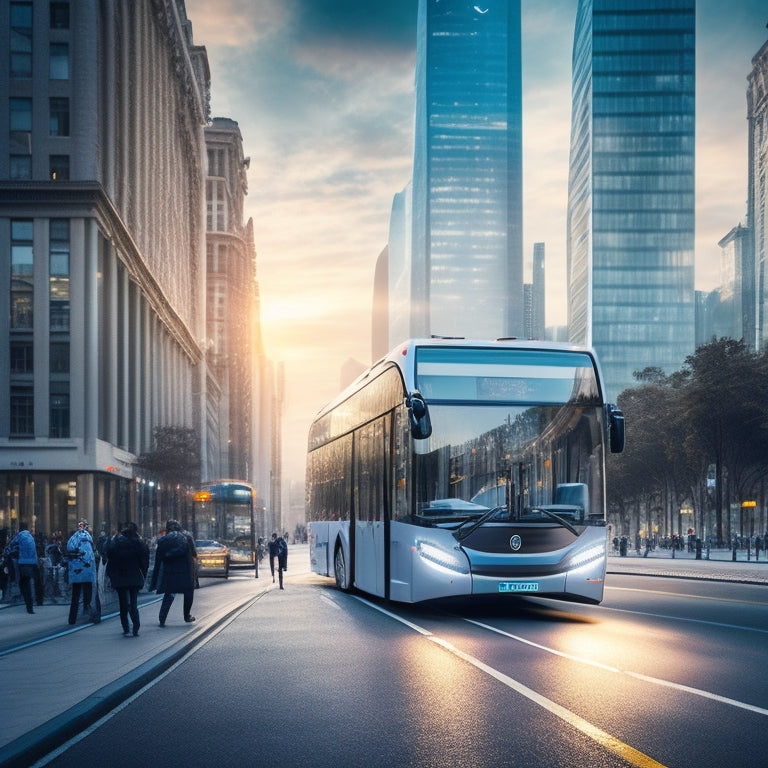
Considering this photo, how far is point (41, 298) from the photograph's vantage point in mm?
49719

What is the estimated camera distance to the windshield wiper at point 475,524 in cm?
1512

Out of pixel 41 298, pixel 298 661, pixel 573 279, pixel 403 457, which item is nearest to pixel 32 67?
pixel 41 298

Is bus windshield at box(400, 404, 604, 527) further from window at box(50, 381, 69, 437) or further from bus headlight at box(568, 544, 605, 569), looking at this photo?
window at box(50, 381, 69, 437)

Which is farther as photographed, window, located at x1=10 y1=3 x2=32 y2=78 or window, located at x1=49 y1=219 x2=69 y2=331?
window, located at x1=10 y1=3 x2=32 y2=78

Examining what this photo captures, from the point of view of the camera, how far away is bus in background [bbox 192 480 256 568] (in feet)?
152

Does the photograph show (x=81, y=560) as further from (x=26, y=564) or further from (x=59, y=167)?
(x=59, y=167)

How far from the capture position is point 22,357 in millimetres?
49625

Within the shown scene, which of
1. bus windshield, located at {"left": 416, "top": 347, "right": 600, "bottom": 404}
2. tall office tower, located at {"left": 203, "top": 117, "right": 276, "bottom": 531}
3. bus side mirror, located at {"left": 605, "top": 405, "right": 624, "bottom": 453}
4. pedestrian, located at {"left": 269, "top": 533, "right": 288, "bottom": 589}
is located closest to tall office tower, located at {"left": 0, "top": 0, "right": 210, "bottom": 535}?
pedestrian, located at {"left": 269, "top": 533, "right": 288, "bottom": 589}

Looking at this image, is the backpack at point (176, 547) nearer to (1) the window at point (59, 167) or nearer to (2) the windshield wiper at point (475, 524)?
(2) the windshield wiper at point (475, 524)

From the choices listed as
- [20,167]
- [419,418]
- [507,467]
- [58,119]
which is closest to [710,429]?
[58,119]

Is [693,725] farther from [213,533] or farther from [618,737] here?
[213,533]

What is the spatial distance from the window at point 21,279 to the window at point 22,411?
10.00 feet

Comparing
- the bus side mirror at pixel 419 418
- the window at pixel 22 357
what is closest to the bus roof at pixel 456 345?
the bus side mirror at pixel 419 418

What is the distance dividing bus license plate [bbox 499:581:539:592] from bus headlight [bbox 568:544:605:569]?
2.11ft
